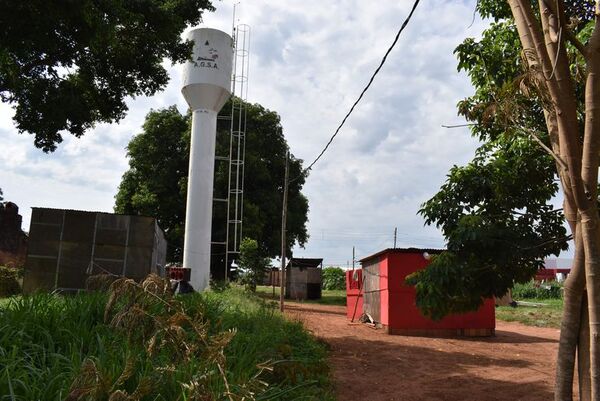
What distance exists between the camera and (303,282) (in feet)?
106

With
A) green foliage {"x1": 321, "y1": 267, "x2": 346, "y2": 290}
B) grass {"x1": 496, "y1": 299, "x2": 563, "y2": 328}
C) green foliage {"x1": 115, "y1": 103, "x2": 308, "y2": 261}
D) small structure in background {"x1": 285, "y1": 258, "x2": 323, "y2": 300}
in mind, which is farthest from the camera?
green foliage {"x1": 321, "y1": 267, "x2": 346, "y2": 290}

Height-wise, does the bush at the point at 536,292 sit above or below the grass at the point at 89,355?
above

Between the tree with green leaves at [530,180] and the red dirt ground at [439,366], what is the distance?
3.39 m

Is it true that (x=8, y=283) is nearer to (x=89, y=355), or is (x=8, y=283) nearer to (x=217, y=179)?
(x=217, y=179)

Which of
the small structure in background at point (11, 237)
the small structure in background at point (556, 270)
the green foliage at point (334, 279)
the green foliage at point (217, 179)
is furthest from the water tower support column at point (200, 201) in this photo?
the small structure in background at point (556, 270)

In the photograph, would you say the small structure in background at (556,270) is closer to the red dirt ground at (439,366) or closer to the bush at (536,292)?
the bush at (536,292)

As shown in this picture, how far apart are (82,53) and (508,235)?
35.3 ft

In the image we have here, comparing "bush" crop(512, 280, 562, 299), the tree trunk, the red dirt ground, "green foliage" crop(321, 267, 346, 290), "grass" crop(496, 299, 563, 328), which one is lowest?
the red dirt ground

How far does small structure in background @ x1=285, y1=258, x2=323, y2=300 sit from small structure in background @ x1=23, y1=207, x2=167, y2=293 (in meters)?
19.5

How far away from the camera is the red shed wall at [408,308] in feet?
51.0

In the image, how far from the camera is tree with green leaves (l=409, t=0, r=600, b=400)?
3758 mm

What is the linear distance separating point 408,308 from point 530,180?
10.6m

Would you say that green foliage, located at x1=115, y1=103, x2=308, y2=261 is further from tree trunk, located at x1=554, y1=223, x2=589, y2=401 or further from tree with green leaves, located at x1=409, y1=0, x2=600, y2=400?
tree trunk, located at x1=554, y1=223, x2=589, y2=401

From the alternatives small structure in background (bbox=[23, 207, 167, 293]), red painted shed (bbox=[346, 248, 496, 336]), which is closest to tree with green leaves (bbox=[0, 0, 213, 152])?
small structure in background (bbox=[23, 207, 167, 293])
